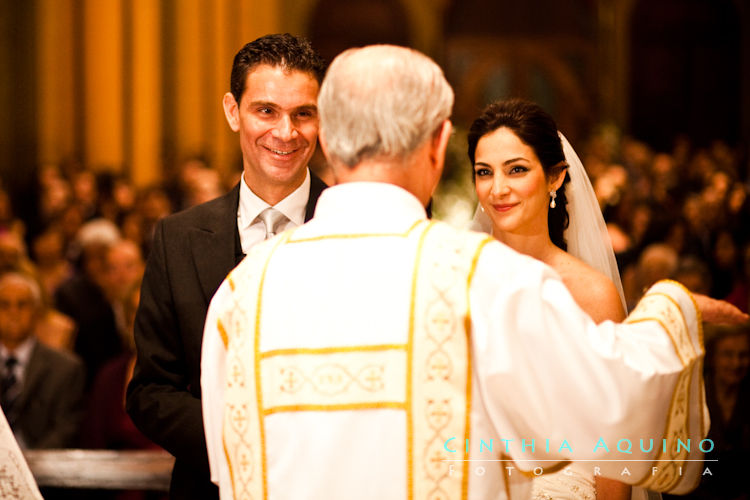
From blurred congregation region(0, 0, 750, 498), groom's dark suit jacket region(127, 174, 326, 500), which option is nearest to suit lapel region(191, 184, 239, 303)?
groom's dark suit jacket region(127, 174, 326, 500)

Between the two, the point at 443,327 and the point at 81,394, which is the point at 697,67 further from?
the point at 443,327

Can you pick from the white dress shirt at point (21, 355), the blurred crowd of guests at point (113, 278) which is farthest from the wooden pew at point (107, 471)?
the white dress shirt at point (21, 355)

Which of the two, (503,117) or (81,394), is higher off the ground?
(503,117)

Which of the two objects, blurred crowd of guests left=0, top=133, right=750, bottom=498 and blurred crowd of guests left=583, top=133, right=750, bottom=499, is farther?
blurred crowd of guests left=0, top=133, right=750, bottom=498

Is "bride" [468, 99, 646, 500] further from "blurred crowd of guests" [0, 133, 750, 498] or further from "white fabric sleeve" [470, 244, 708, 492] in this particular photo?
"white fabric sleeve" [470, 244, 708, 492]

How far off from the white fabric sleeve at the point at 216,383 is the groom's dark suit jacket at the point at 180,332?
244 mm

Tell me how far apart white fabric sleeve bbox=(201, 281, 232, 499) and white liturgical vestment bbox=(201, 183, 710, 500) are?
90mm

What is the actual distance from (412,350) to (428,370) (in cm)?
5

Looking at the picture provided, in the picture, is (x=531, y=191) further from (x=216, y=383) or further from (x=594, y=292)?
(x=216, y=383)

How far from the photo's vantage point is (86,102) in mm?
14852

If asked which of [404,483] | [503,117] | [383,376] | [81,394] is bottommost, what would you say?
[81,394]

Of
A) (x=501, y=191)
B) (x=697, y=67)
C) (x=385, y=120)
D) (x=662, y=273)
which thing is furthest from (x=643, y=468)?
(x=697, y=67)

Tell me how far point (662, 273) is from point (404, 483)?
4.72 meters

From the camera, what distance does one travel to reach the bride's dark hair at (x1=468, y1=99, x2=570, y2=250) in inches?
133
